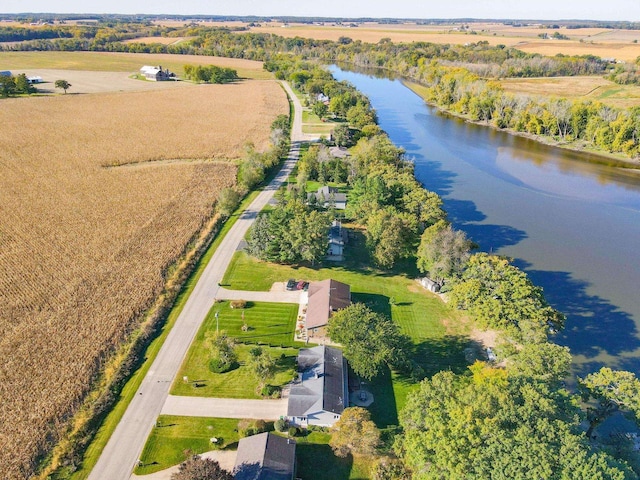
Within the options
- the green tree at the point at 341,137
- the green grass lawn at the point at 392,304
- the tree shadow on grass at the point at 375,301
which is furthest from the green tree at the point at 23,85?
the tree shadow on grass at the point at 375,301

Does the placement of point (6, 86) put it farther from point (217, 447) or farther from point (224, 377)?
point (217, 447)

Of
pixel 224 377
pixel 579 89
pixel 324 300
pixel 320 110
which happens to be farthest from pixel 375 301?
pixel 579 89

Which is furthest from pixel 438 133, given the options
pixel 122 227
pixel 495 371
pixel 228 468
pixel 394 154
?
pixel 228 468

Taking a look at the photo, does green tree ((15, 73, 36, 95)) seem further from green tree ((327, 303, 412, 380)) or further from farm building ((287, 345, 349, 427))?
farm building ((287, 345, 349, 427))

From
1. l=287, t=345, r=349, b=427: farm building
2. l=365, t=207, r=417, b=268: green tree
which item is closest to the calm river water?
l=365, t=207, r=417, b=268: green tree

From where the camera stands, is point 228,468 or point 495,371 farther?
point 495,371

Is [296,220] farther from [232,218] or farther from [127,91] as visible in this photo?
[127,91]

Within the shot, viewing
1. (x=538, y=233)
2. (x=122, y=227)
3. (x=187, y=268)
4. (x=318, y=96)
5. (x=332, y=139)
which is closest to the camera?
(x=187, y=268)
